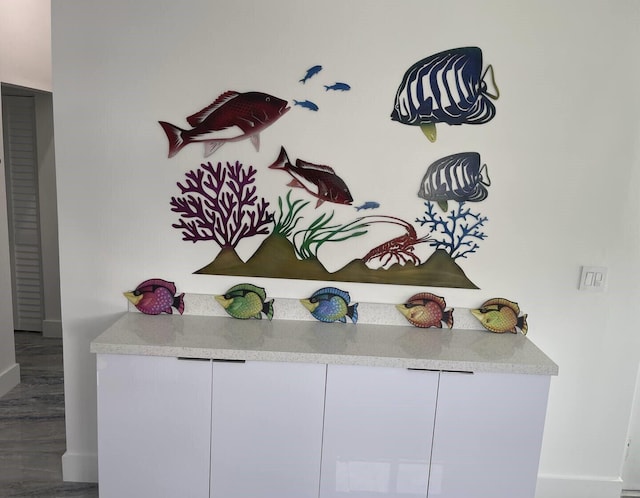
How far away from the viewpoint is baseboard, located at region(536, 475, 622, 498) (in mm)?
2568

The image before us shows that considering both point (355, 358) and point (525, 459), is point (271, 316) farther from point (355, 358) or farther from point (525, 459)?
point (525, 459)

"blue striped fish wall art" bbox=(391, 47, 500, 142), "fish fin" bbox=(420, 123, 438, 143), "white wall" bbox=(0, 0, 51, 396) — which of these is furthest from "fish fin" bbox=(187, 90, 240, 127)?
"white wall" bbox=(0, 0, 51, 396)

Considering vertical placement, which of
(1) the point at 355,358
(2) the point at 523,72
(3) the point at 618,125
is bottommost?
(1) the point at 355,358

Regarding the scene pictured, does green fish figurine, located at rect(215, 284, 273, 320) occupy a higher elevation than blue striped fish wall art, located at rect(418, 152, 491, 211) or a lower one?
lower

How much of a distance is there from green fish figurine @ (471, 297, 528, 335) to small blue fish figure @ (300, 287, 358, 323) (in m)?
0.58

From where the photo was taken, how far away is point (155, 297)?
235 cm

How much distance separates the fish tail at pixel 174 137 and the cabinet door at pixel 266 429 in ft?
3.11

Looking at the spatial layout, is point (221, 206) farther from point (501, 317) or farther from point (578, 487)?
point (578, 487)

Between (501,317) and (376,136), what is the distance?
1.00 metres

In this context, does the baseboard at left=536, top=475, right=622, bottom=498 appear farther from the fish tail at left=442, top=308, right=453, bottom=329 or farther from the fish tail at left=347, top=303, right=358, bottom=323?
the fish tail at left=347, top=303, right=358, bottom=323

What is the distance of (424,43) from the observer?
7.24 feet

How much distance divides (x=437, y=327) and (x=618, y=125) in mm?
1193

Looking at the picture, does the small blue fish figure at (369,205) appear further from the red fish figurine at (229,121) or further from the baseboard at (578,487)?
the baseboard at (578,487)

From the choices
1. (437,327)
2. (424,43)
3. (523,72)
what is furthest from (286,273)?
(523,72)
